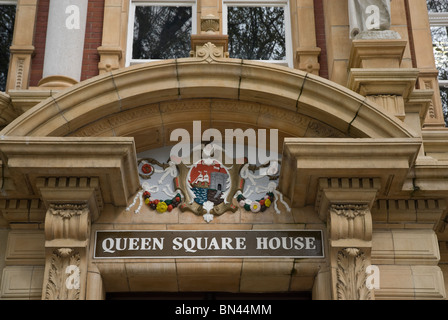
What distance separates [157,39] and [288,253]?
4125 mm

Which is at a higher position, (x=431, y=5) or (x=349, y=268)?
(x=431, y=5)

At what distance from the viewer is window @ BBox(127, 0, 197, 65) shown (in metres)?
12.3

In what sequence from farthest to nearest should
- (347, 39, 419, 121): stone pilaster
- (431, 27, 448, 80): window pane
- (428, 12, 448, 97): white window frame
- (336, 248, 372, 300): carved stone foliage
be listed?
(428, 12, 448, 97): white window frame → (431, 27, 448, 80): window pane → (347, 39, 419, 121): stone pilaster → (336, 248, 372, 300): carved stone foliage

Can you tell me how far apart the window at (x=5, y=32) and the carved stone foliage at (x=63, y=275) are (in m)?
3.51

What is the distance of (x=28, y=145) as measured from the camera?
941 centimetres

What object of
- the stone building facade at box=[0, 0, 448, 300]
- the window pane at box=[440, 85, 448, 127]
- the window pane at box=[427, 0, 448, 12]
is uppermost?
the window pane at box=[427, 0, 448, 12]

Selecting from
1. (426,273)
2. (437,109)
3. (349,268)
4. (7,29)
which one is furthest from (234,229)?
(7,29)

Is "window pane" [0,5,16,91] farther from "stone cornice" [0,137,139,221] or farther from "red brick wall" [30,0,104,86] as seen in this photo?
"stone cornice" [0,137,139,221]

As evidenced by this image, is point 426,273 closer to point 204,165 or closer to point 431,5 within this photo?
point 204,165

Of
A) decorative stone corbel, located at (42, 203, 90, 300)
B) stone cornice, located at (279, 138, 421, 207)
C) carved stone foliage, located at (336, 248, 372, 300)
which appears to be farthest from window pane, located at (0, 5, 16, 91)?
carved stone foliage, located at (336, 248, 372, 300)

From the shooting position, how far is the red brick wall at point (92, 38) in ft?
38.6

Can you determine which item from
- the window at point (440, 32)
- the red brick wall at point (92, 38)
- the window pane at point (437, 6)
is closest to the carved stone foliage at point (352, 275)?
Answer: the window at point (440, 32)

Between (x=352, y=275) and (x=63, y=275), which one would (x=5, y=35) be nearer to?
(x=63, y=275)

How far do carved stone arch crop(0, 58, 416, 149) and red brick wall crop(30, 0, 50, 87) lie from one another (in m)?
1.99
